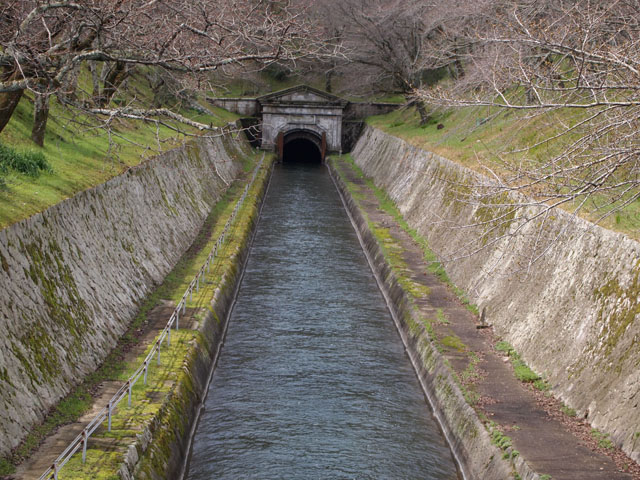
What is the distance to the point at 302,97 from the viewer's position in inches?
2773

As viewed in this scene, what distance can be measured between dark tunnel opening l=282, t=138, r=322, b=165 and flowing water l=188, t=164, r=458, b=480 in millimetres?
41322

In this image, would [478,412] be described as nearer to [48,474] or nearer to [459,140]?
[48,474]

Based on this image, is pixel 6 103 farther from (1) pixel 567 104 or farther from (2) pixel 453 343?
(1) pixel 567 104

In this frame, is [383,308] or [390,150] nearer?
[383,308]

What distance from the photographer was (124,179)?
25422 millimetres

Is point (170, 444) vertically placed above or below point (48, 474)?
below

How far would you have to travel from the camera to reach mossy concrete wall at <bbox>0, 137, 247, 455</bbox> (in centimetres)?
1368

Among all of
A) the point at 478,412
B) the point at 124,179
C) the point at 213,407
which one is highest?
the point at 124,179

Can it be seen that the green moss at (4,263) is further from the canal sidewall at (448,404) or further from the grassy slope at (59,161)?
the canal sidewall at (448,404)

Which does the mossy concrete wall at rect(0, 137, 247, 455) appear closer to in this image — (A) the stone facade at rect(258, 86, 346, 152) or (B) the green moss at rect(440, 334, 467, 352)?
(B) the green moss at rect(440, 334, 467, 352)

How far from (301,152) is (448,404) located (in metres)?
62.7

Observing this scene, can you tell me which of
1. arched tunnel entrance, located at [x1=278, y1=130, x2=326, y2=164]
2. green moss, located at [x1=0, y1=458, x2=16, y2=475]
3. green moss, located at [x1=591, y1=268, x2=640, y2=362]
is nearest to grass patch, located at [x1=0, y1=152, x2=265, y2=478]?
green moss, located at [x1=0, y1=458, x2=16, y2=475]

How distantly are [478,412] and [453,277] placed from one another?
11.2 m

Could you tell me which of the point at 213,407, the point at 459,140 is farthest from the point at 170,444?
the point at 459,140
